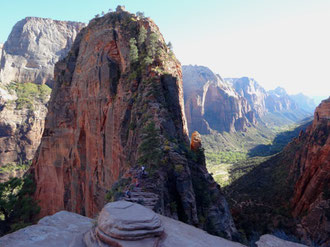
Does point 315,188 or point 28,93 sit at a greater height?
point 28,93

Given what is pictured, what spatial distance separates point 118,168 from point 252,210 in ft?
76.9

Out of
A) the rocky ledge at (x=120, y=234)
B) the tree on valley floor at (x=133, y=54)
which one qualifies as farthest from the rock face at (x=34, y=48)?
the rocky ledge at (x=120, y=234)

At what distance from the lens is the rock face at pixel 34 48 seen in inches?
4508

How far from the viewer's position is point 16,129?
3588 inches

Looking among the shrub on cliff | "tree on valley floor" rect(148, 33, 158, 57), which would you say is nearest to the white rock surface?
"tree on valley floor" rect(148, 33, 158, 57)

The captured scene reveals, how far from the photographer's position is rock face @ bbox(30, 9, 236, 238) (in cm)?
1427

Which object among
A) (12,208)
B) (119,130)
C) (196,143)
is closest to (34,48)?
(12,208)

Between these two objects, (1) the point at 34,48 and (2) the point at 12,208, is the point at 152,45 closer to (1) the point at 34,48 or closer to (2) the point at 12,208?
(2) the point at 12,208

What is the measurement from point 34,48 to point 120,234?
497 ft

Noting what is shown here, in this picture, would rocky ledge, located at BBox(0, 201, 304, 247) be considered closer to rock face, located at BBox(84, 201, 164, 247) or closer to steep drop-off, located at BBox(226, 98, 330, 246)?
rock face, located at BBox(84, 201, 164, 247)

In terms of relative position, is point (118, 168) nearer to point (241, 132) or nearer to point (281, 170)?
point (281, 170)

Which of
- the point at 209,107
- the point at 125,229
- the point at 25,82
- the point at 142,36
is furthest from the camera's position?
the point at 209,107

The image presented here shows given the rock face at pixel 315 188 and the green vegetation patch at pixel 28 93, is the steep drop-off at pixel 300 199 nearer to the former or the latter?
the rock face at pixel 315 188

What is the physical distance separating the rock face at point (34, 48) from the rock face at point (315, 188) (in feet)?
421
